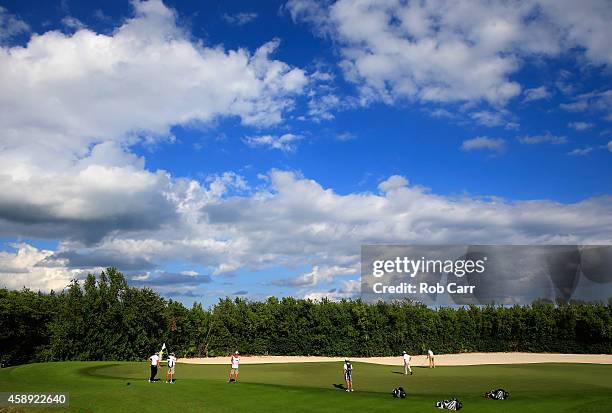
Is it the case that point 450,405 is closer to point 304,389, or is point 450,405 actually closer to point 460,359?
point 304,389

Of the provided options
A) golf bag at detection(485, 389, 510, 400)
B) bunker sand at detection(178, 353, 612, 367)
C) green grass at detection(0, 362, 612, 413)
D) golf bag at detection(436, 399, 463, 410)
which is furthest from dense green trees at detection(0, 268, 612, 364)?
golf bag at detection(436, 399, 463, 410)

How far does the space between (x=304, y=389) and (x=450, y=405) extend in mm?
10406

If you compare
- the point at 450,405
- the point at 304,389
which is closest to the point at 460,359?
the point at 304,389

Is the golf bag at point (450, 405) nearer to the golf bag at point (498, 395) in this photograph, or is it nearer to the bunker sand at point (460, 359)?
the golf bag at point (498, 395)

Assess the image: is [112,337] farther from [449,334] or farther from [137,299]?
[449,334]

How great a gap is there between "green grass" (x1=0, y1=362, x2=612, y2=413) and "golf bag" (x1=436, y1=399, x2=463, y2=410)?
0.44 meters

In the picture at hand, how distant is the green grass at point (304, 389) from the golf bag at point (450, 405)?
44 centimetres

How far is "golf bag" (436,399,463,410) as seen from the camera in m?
28.5

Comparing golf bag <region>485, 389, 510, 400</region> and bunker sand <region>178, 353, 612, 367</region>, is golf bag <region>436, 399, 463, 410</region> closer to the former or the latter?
golf bag <region>485, 389, 510, 400</region>

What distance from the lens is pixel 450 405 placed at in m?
28.7

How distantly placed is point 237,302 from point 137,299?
1576 centimetres

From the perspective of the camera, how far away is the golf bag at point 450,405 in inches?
1123

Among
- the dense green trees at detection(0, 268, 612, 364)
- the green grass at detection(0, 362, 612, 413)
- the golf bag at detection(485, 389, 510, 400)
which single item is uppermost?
the dense green trees at detection(0, 268, 612, 364)

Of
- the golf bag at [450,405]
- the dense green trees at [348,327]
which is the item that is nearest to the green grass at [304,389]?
the golf bag at [450,405]
